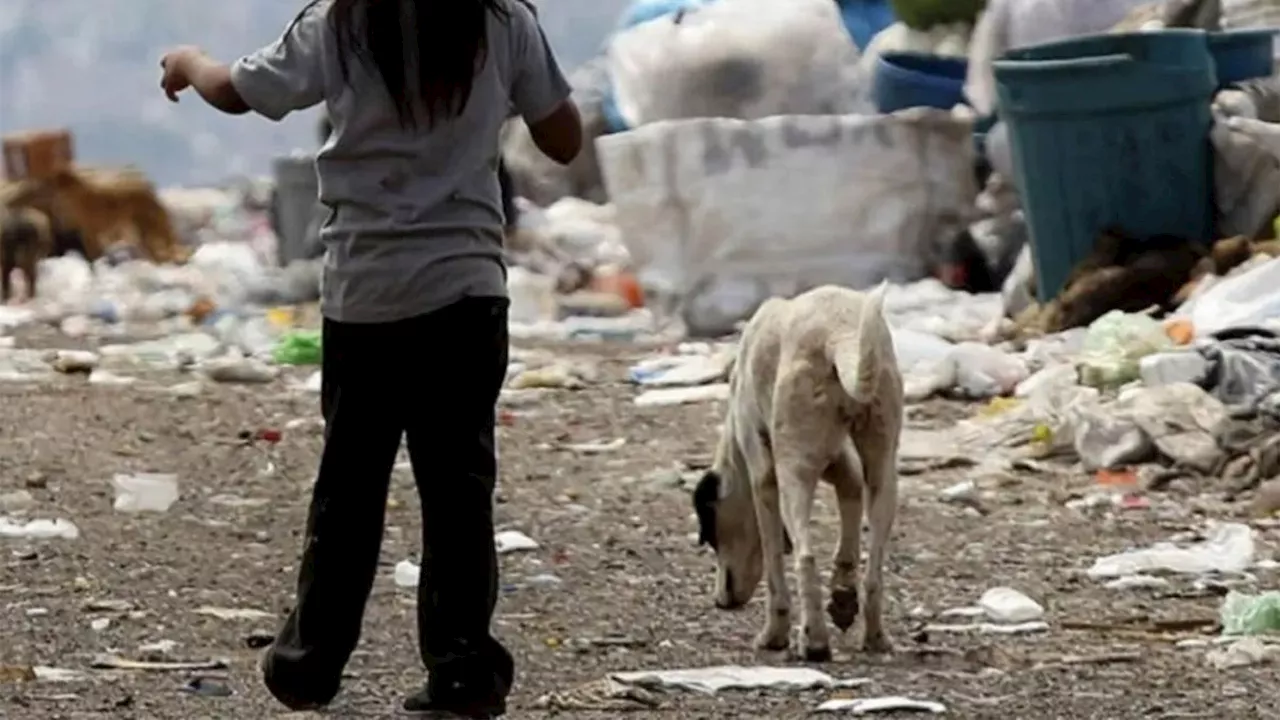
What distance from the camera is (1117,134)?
1016 centimetres

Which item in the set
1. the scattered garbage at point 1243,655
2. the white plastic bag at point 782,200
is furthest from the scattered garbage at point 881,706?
the white plastic bag at point 782,200

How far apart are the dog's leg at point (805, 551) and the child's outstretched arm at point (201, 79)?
1.34m

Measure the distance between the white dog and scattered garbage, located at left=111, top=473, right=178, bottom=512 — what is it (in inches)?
102

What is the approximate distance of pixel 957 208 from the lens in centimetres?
1220

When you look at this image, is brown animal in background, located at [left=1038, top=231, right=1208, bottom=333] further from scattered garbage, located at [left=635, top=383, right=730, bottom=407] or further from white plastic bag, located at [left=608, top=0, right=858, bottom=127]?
white plastic bag, located at [left=608, top=0, right=858, bottom=127]

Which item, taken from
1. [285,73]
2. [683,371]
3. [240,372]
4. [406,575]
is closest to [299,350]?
[240,372]

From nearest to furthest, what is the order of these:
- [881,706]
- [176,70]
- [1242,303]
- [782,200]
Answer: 1. [176,70]
2. [881,706]
3. [1242,303]
4. [782,200]

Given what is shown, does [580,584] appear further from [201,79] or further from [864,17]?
[864,17]

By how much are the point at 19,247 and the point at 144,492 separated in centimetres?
814

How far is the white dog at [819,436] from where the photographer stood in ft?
15.9

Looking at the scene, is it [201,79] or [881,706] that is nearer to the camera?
[201,79]

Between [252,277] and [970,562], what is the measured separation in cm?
909

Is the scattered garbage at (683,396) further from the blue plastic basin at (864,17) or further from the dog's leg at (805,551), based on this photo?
the blue plastic basin at (864,17)

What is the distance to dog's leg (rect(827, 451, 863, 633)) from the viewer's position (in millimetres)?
5008
